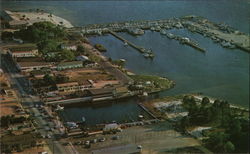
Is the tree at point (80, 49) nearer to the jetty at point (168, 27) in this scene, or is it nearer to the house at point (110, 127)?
the jetty at point (168, 27)

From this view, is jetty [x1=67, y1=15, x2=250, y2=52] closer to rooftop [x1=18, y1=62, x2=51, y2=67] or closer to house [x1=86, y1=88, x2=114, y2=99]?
rooftop [x1=18, y1=62, x2=51, y2=67]

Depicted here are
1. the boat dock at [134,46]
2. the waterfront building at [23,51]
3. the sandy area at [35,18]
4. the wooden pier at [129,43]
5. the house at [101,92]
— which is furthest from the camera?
the sandy area at [35,18]

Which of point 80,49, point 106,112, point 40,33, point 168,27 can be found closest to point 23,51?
point 40,33

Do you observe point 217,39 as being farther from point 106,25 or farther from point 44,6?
point 44,6

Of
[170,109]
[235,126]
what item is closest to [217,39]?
[170,109]

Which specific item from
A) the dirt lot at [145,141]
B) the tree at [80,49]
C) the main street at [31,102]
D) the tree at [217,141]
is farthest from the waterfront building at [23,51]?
the tree at [217,141]

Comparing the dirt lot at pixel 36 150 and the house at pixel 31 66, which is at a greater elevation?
the house at pixel 31 66
